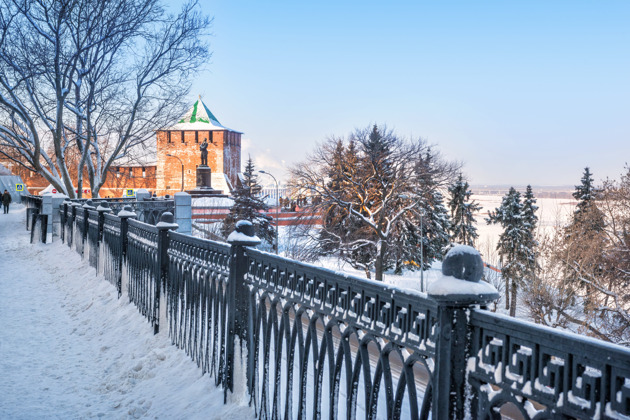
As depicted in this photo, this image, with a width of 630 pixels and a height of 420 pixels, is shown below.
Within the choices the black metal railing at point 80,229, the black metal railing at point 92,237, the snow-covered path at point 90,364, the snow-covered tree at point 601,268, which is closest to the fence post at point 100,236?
the black metal railing at point 92,237

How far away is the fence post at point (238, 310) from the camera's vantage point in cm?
421

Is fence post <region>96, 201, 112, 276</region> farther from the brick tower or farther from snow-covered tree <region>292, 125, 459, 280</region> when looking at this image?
the brick tower

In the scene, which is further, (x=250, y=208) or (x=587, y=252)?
(x=250, y=208)

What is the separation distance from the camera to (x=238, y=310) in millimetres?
4301

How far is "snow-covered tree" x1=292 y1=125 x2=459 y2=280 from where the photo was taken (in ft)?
102

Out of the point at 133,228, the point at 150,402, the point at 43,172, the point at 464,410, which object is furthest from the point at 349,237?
the point at 464,410

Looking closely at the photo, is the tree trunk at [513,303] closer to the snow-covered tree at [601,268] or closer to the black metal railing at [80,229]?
the snow-covered tree at [601,268]

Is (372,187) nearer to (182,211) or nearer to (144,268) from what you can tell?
(182,211)

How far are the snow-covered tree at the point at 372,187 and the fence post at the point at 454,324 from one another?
2846 centimetres

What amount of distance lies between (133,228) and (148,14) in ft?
52.9

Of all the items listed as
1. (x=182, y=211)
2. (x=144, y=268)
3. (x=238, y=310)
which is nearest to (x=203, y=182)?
(x=182, y=211)

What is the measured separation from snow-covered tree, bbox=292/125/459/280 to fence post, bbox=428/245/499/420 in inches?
1121

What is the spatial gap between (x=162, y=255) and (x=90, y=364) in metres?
1.58

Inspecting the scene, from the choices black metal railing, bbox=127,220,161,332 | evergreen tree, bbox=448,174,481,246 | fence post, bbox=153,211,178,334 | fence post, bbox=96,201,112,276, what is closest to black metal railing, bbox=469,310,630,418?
fence post, bbox=153,211,178,334
